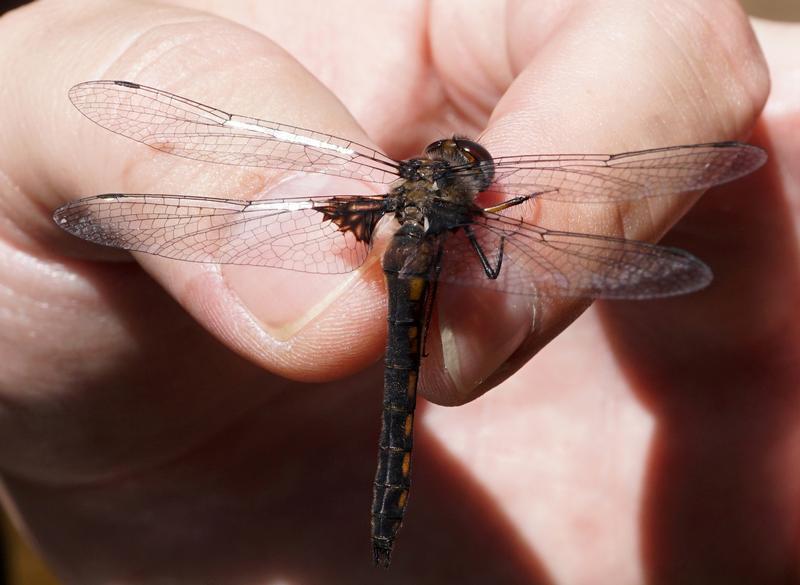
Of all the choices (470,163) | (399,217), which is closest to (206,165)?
(399,217)

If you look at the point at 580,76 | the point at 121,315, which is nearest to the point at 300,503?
the point at 121,315

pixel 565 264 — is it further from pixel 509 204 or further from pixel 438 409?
pixel 438 409

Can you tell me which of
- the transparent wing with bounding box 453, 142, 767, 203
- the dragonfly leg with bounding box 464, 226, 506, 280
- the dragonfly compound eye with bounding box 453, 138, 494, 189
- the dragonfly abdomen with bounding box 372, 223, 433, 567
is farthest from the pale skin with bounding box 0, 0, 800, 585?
the dragonfly abdomen with bounding box 372, 223, 433, 567

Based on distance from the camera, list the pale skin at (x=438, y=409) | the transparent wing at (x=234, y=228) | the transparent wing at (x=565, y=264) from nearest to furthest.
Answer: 1. the transparent wing at (x=565, y=264)
2. the transparent wing at (x=234, y=228)
3. the pale skin at (x=438, y=409)

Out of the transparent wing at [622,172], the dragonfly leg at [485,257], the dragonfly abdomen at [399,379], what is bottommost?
the dragonfly abdomen at [399,379]

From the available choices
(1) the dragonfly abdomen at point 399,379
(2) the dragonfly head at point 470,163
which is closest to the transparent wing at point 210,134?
(2) the dragonfly head at point 470,163

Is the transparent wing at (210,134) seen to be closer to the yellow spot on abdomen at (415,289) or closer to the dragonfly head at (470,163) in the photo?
the dragonfly head at (470,163)
